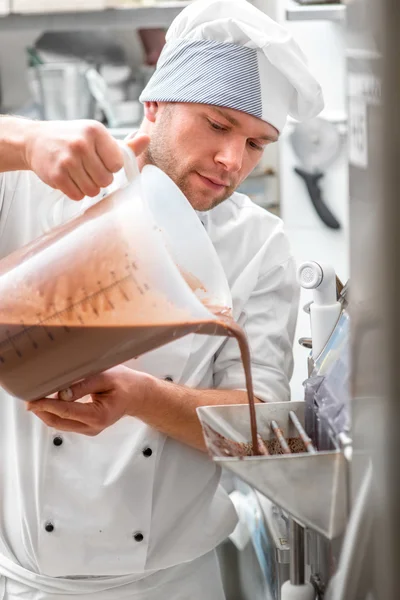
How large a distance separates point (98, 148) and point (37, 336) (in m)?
0.21

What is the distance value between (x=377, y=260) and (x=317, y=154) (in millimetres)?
2143

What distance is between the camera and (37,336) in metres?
0.93

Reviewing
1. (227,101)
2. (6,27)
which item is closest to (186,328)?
(227,101)

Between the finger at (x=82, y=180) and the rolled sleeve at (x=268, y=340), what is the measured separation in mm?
503

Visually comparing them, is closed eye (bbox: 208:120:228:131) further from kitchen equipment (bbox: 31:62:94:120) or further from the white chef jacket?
kitchen equipment (bbox: 31:62:94:120)

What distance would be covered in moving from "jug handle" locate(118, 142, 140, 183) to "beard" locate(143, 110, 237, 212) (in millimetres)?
374

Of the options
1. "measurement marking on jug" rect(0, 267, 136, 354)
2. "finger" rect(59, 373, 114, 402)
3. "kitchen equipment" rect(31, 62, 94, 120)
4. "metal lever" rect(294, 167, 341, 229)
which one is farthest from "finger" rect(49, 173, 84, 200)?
"kitchen equipment" rect(31, 62, 94, 120)

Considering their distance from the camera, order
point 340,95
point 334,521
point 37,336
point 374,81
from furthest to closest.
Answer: point 340,95
point 37,336
point 334,521
point 374,81

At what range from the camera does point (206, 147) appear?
133 cm

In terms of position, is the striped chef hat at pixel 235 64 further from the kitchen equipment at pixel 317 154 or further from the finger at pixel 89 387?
the kitchen equipment at pixel 317 154

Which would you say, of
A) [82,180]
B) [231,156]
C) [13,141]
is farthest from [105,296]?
[231,156]

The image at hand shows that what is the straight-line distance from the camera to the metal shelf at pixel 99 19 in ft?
10.4

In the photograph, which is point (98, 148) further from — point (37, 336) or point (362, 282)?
point (362, 282)

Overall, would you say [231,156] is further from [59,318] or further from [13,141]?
[59,318]
